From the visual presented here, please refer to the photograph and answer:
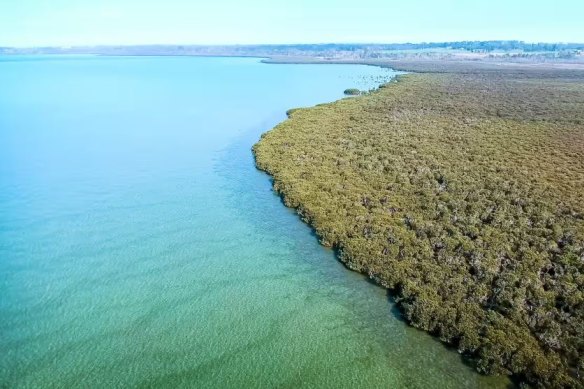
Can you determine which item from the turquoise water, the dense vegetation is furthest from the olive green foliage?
the turquoise water

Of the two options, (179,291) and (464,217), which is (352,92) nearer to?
(464,217)

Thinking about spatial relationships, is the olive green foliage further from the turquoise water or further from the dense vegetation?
the turquoise water

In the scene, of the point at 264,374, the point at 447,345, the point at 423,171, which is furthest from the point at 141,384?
the point at 423,171

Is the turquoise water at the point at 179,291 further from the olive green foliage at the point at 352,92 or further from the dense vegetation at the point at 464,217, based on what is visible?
the olive green foliage at the point at 352,92

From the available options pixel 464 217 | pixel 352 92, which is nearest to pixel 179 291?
pixel 464 217

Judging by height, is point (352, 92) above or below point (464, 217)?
below
